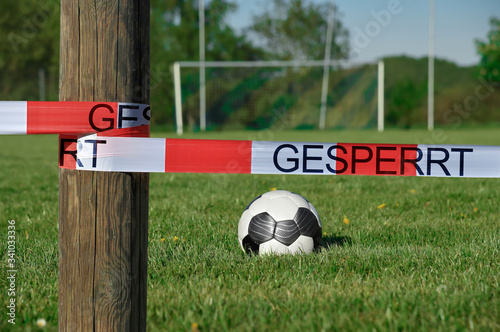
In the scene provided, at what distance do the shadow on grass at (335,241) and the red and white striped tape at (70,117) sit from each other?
1985 mm

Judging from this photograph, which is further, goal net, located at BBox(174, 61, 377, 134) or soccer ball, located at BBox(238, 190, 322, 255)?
goal net, located at BBox(174, 61, 377, 134)

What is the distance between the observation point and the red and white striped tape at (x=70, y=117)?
2.17 meters

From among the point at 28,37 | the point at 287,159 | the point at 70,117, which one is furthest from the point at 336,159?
the point at 28,37

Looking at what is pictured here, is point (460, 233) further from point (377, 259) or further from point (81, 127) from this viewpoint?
point (81, 127)

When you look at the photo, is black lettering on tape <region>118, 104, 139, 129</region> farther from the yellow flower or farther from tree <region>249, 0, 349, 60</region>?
tree <region>249, 0, 349, 60</region>

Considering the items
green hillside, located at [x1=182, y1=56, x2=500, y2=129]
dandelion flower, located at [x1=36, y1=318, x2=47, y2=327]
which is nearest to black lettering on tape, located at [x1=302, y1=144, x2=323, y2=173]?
dandelion flower, located at [x1=36, y1=318, x2=47, y2=327]

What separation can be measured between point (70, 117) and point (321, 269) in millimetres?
1785

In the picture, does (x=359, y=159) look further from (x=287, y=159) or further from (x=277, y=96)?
(x=277, y=96)

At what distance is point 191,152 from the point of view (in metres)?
2.41

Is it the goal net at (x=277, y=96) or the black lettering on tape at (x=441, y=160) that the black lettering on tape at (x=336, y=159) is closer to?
the black lettering on tape at (x=441, y=160)

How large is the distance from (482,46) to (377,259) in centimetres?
3690

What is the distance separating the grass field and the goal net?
17200 millimetres

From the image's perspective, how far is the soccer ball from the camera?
349 cm

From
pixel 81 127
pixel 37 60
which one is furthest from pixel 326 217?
pixel 37 60
